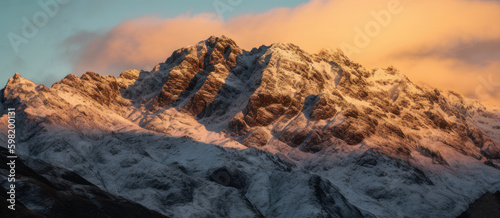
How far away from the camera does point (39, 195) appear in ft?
572

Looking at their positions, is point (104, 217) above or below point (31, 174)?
below

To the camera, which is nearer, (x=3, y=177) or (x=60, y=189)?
(x=3, y=177)

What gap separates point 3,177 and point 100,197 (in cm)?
3605

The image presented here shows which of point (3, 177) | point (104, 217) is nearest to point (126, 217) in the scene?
point (104, 217)

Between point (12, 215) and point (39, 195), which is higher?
point (39, 195)

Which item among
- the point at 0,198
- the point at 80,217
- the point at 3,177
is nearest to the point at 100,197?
the point at 80,217

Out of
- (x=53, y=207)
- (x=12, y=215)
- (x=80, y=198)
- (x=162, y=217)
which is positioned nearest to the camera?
(x=12, y=215)

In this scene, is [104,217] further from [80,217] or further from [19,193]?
[19,193]

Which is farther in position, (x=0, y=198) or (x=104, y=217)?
(x=104, y=217)

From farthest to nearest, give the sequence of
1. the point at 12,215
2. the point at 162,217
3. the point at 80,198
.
Answer: the point at 162,217
the point at 80,198
the point at 12,215

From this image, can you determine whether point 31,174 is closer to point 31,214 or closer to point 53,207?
point 53,207

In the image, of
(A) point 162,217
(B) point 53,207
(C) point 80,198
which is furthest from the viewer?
(A) point 162,217

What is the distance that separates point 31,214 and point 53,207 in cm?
2820

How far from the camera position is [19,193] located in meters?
174
